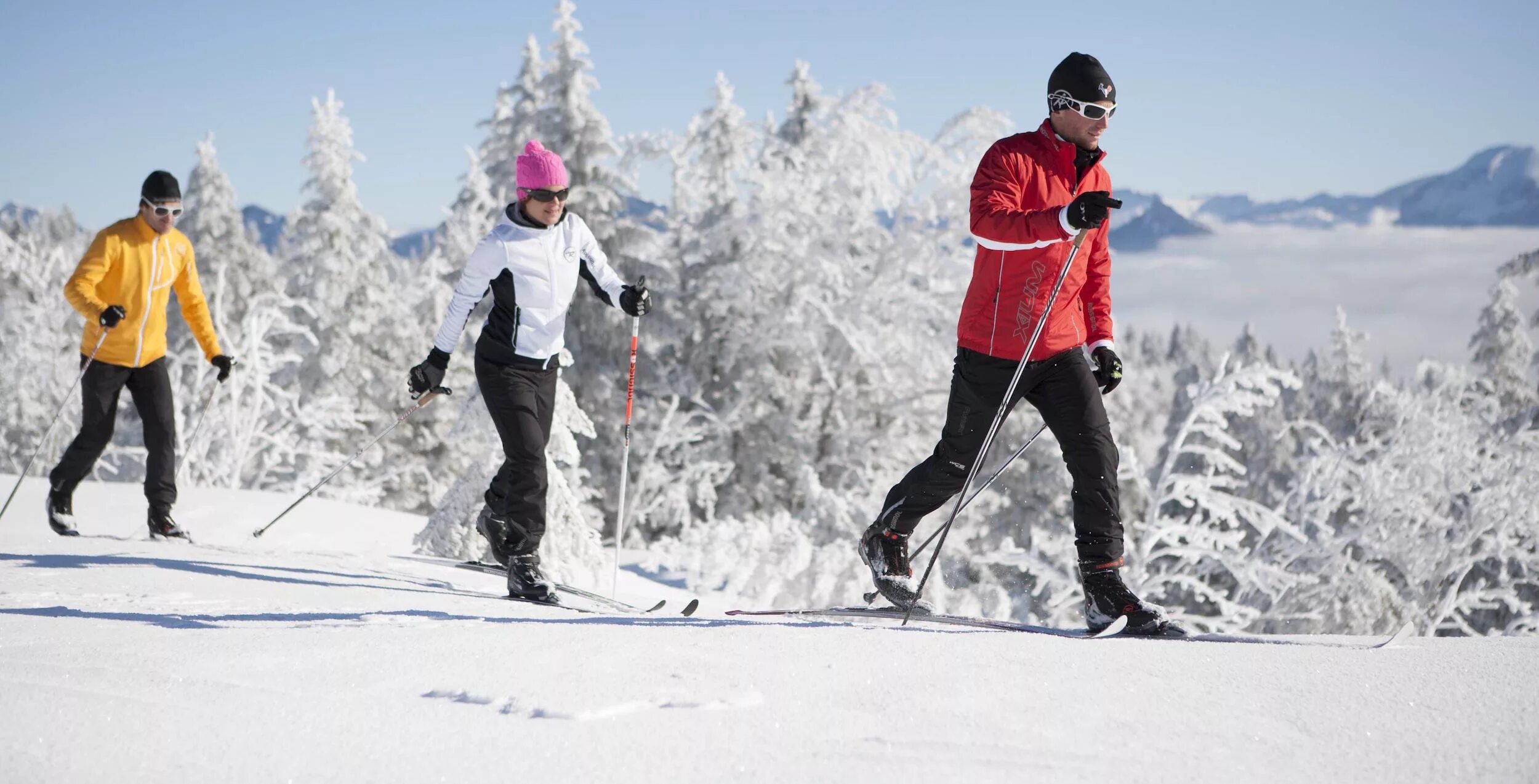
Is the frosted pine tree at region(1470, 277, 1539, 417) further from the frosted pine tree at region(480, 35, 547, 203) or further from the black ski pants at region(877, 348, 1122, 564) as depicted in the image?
the black ski pants at region(877, 348, 1122, 564)

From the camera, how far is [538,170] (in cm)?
491

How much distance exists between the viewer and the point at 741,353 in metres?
20.9

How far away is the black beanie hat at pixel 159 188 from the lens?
6238 mm

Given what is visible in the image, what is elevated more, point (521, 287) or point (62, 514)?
point (521, 287)

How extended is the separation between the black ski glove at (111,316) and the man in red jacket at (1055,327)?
16.9 ft

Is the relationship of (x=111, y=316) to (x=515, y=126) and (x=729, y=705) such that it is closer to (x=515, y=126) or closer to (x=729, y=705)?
(x=729, y=705)

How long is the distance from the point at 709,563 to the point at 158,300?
6.16 m

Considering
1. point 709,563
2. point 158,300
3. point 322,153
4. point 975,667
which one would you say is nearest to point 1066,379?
point 975,667

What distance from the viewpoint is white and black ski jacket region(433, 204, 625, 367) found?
197 inches

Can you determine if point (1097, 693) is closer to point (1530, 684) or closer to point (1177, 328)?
point (1530, 684)

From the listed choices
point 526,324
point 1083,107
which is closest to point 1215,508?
point 1083,107

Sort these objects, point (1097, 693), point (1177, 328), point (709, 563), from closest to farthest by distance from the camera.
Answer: point (1097, 693) < point (709, 563) < point (1177, 328)

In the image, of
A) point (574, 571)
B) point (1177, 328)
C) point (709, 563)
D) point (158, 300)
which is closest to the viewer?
point (158, 300)

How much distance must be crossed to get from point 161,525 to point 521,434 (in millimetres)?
3442
